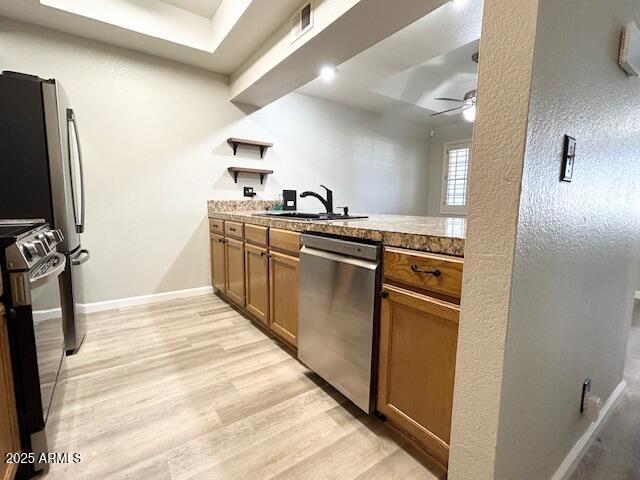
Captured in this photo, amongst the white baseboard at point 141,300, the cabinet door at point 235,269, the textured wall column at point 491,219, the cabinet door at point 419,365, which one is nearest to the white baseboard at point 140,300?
the white baseboard at point 141,300

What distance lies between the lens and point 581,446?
A: 1.23 meters

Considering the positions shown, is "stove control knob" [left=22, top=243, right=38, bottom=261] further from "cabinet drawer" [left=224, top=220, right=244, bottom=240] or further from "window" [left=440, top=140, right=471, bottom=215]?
"window" [left=440, top=140, right=471, bottom=215]

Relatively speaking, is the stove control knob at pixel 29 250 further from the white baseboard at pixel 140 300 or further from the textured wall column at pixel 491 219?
the white baseboard at pixel 140 300

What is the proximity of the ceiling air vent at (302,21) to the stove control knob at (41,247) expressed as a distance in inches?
74.3

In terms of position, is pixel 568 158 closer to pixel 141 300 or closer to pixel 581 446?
pixel 581 446

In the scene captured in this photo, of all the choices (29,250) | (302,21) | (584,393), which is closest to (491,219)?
(584,393)

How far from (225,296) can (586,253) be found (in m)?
2.79

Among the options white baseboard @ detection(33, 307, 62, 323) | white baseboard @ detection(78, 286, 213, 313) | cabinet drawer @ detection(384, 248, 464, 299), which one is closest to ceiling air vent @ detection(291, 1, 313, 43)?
cabinet drawer @ detection(384, 248, 464, 299)

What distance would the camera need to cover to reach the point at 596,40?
887mm

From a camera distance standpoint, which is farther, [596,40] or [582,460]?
[582,460]

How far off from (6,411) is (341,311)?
120 centimetres

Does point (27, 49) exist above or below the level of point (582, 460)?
above

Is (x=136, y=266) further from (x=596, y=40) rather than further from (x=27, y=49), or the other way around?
(x=596, y=40)

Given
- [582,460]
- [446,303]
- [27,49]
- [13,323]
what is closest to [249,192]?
[27,49]
